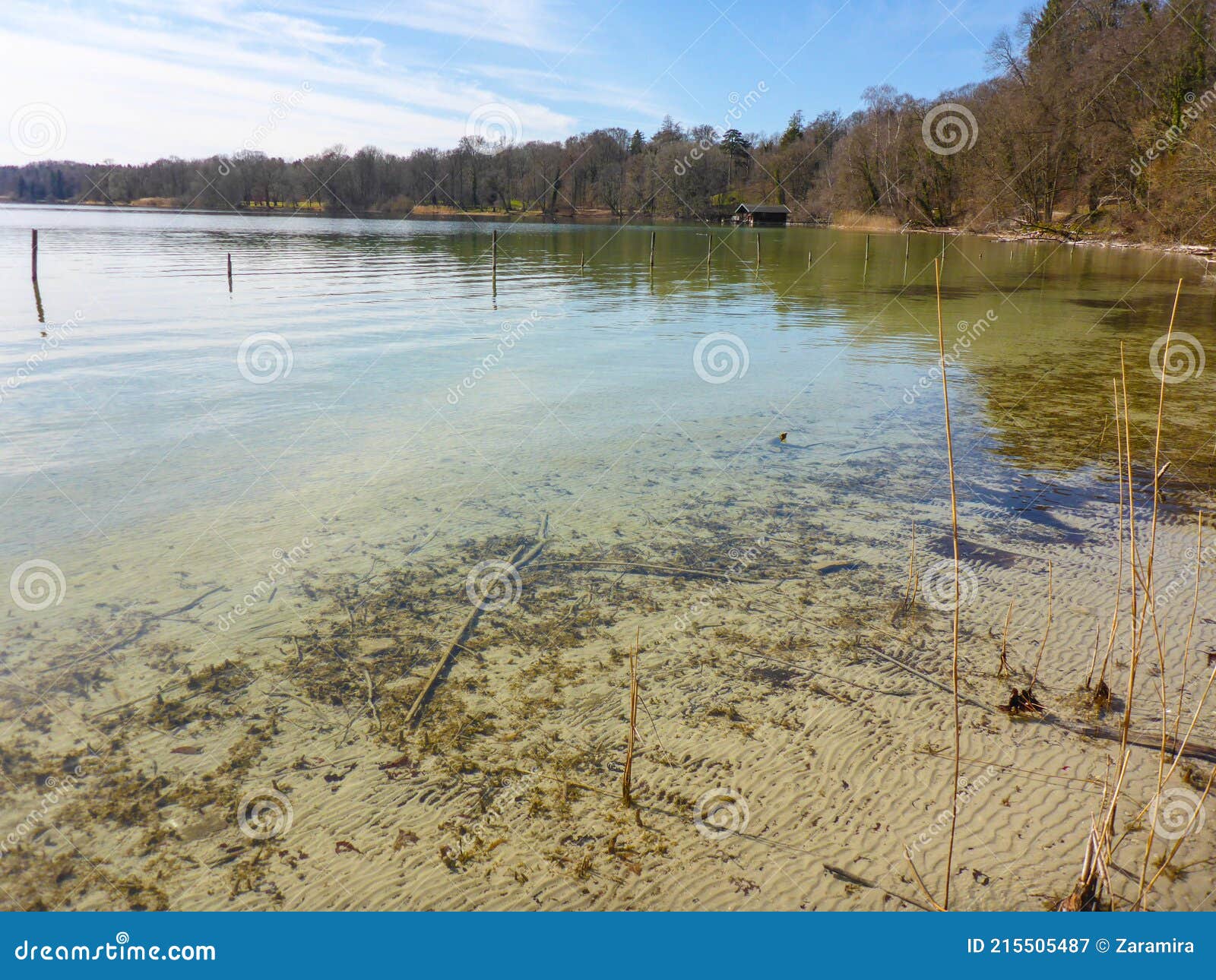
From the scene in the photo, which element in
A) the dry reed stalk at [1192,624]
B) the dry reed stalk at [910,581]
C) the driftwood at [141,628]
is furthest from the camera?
the dry reed stalk at [910,581]

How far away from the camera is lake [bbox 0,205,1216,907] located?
430 cm

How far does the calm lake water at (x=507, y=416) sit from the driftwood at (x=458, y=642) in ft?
2.04

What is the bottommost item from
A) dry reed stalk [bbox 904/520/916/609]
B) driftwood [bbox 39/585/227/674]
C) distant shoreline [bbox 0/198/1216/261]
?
driftwood [bbox 39/585/227/674]

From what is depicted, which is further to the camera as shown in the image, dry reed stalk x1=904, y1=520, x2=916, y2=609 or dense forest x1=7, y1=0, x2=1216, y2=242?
dense forest x1=7, y1=0, x2=1216, y2=242

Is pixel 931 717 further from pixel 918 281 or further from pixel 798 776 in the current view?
pixel 918 281

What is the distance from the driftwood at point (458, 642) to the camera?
201 inches

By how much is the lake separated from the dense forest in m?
36.8

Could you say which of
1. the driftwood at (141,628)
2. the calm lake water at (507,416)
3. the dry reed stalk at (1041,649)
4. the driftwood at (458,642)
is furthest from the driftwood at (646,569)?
the driftwood at (141,628)

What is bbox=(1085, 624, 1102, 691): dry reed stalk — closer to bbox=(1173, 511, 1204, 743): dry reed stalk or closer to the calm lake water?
bbox=(1173, 511, 1204, 743): dry reed stalk

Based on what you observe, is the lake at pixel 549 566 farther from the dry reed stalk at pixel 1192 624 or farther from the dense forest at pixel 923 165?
the dense forest at pixel 923 165

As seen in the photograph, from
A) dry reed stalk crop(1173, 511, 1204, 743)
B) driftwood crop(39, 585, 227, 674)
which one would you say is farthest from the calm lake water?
dry reed stalk crop(1173, 511, 1204, 743)

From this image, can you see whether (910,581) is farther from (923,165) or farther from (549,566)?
(923,165)

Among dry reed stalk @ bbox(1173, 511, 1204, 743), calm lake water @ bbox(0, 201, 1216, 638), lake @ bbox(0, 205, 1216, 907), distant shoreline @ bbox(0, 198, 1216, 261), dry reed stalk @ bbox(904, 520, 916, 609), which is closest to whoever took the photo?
lake @ bbox(0, 205, 1216, 907)

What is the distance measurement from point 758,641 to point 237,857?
363 centimetres
